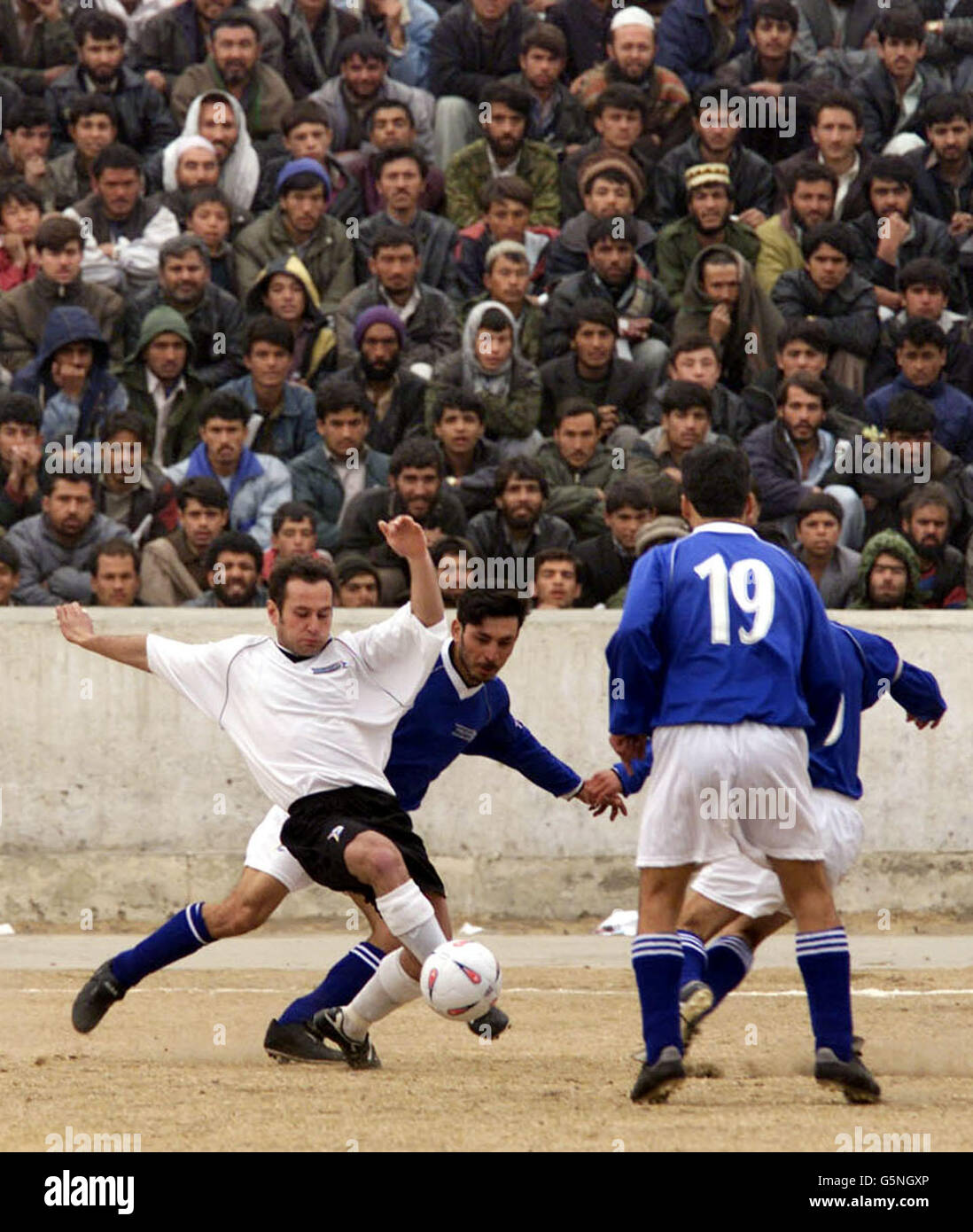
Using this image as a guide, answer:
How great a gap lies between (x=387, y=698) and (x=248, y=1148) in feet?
7.47

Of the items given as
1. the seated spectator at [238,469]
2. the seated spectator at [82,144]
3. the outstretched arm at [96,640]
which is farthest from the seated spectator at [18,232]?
the outstretched arm at [96,640]

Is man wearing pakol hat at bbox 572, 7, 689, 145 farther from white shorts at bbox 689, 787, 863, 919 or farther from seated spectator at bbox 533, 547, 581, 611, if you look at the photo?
white shorts at bbox 689, 787, 863, 919

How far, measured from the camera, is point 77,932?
11664 millimetres

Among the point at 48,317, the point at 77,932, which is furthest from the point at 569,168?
the point at 77,932

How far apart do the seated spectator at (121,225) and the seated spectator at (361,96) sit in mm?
1574

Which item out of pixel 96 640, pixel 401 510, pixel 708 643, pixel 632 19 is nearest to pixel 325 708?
pixel 96 640

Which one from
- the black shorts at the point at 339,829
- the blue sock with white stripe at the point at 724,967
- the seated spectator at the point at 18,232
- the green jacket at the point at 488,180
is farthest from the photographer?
the green jacket at the point at 488,180

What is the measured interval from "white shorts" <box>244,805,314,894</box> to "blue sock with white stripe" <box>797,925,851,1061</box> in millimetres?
1937

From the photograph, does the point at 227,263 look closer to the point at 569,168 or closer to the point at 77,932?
the point at 569,168

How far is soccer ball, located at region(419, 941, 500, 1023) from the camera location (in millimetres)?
7277

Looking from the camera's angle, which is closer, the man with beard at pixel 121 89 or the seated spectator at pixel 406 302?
the seated spectator at pixel 406 302

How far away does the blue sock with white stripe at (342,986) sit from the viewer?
27.0ft

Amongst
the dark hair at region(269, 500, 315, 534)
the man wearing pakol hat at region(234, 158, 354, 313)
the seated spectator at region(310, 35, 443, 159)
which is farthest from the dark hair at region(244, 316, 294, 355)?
the seated spectator at region(310, 35, 443, 159)

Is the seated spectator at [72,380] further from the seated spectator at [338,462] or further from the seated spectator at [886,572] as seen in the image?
the seated spectator at [886,572]
